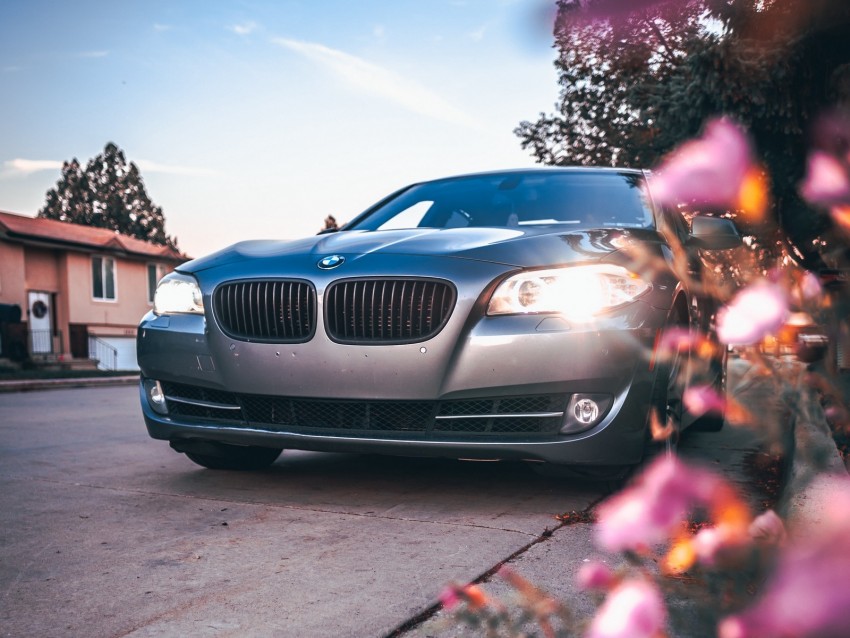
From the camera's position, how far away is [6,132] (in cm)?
2900

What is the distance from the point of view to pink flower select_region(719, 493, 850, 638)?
47cm

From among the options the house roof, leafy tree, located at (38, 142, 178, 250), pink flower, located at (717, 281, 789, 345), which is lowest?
pink flower, located at (717, 281, 789, 345)

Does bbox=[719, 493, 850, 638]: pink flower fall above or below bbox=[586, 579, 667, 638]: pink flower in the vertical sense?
above

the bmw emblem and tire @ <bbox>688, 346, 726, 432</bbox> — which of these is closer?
the bmw emblem

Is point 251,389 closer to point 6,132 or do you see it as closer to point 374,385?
point 374,385

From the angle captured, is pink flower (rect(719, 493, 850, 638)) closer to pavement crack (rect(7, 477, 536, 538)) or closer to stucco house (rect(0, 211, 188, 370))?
pavement crack (rect(7, 477, 536, 538))

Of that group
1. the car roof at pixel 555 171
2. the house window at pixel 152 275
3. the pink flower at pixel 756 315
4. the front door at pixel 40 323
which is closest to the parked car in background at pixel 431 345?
the car roof at pixel 555 171

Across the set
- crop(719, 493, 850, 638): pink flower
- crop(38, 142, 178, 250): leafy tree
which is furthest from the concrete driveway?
crop(38, 142, 178, 250): leafy tree

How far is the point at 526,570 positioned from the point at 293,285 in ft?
5.57

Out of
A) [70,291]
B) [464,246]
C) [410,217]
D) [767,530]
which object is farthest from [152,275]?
[767,530]

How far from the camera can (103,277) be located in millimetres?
30094

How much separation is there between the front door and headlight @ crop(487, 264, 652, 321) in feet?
86.6

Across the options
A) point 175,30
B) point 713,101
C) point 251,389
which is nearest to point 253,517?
point 251,389

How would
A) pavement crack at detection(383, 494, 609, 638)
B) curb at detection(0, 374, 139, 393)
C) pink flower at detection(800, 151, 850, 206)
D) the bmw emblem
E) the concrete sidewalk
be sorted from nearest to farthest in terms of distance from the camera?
pink flower at detection(800, 151, 850, 206), the concrete sidewalk, pavement crack at detection(383, 494, 609, 638), the bmw emblem, curb at detection(0, 374, 139, 393)
